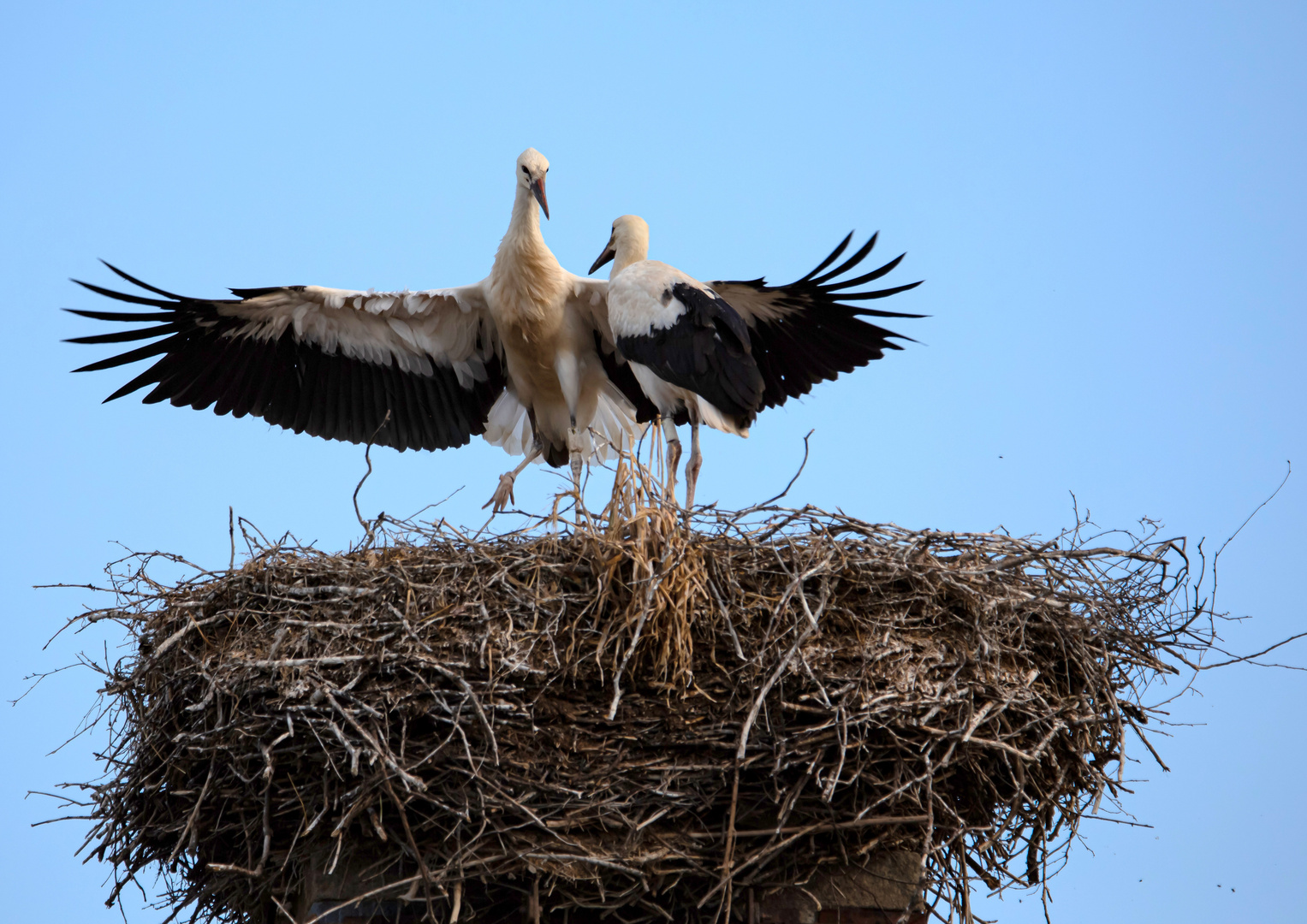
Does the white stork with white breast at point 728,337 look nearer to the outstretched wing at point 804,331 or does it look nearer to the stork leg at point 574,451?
the outstretched wing at point 804,331

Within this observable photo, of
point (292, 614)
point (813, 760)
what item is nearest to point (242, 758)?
point (292, 614)

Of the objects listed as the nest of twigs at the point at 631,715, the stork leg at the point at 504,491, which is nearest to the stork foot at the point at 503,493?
the stork leg at the point at 504,491

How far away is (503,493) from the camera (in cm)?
695

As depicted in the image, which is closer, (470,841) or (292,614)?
(470,841)

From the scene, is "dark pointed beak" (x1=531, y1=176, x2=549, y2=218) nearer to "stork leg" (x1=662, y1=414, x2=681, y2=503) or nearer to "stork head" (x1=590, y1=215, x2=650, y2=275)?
"stork head" (x1=590, y1=215, x2=650, y2=275)

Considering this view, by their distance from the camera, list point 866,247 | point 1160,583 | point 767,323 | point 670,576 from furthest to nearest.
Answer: point 767,323 < point 866,247 < point 1160,583 < point 670,576

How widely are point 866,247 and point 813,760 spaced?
289 cm

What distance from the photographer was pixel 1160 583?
4887mm

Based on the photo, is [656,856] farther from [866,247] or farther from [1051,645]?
[866,247]

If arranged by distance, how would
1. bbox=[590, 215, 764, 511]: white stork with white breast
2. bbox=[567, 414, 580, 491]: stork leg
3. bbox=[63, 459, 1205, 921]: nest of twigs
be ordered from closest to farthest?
bbox=[63, 459, 1205, 921]: nest of twigs, bbox=[590, 215, 764, 511]: white stork with white breast, bbox=[567, 414, 580, 491]: stork leg

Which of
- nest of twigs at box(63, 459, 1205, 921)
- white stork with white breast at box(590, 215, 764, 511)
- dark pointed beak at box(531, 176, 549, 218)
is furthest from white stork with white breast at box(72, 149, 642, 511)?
nest of twigs at box(63, 459, 1205, 921)

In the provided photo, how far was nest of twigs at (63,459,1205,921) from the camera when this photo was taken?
167 inches

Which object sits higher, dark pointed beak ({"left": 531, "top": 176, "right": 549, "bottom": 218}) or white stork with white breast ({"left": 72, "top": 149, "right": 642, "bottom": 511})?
dark pointed beak ({"left": 531, "top": 176, "right": 549, "bottom": 218})

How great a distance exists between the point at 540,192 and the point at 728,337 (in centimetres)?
126
